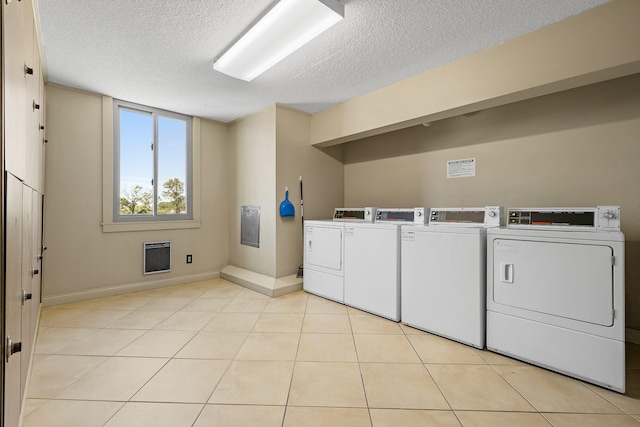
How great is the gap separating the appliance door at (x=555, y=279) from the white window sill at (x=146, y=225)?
3876 mm

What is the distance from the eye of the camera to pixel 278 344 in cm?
228

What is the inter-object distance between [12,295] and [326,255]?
2.67 meters

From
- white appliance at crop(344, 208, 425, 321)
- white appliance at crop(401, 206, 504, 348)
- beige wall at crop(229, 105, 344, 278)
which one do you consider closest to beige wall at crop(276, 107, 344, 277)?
beige wall at crop(229, 105, 344, 278)

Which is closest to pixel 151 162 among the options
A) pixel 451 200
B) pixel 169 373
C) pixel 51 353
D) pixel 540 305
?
pixel 51 353

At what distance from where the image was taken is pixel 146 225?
377 cm

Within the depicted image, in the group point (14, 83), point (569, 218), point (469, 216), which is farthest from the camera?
point (469, 216)

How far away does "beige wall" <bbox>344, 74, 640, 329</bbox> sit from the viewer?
2.26 m

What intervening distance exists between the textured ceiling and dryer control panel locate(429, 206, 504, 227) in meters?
1.38

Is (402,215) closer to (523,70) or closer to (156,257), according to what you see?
(523,70)

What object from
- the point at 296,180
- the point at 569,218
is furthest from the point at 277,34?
the point at 569,218

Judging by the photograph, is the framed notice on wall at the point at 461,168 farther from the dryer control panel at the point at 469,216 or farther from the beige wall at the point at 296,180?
the beige wall at the point at 296,180

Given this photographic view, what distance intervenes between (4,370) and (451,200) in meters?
3.57

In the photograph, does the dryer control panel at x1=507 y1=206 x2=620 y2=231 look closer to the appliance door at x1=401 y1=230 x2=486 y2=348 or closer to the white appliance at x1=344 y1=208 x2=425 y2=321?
the appliance door at x1=401 y1=230 x2=486 y2=348

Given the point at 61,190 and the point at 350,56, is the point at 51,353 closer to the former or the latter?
the point at 61,190
